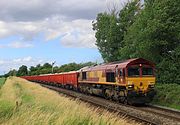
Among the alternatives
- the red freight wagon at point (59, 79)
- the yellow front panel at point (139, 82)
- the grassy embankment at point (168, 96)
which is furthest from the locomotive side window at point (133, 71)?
the red freight wagon at point (59, 79)

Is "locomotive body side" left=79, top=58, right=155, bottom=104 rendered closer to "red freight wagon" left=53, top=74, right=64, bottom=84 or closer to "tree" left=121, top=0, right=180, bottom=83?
"tree" left=121, top=0, right=180, bottom=83

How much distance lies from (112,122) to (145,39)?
2440 cm

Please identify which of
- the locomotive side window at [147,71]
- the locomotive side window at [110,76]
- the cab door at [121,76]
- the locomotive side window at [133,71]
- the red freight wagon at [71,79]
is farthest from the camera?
the red freight wagon at [71,79]

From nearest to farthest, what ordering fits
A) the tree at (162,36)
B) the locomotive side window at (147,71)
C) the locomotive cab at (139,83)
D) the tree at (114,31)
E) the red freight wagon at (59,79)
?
the locomotive cab at (139,83) → the locomotive side window at (147,71) → the tree at (162,36) → the tree at (114,31) → the red freight wagon at (59,79)

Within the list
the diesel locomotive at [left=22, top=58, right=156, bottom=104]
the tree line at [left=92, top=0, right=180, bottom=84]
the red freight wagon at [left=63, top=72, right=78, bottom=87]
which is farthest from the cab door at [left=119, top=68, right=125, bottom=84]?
the red freight wagon at [left=63, top=72, right=78, bottom=87]

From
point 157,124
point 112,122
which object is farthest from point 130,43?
point 112,122

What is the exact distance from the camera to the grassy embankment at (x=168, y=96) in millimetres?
29033

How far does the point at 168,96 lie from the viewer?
30.2 m

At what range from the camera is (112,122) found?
12992 mm

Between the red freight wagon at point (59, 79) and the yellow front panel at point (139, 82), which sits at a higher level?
the red freight wagon at point (59, 79)

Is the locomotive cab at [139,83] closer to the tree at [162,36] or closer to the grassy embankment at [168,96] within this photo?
the grassy embankment at [168,96]

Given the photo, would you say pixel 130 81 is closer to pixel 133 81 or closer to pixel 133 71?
pixel 133 81

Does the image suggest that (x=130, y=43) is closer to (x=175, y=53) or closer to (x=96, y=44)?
(x=175, y=53)

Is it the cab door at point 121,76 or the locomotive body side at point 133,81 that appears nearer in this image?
the locomotive body side at point 133,81
